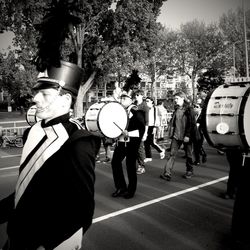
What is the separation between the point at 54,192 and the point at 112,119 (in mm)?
4493

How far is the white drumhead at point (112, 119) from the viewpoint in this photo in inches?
243

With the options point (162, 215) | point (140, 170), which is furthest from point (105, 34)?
point (162, 215)

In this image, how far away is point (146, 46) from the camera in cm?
2381

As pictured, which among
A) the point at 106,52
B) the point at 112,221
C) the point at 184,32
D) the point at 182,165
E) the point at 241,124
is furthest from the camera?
the point at 184,32

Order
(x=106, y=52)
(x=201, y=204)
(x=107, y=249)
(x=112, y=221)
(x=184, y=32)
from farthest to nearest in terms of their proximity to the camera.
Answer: (x=184, y=32), (x=106, y=52), (x=201, y=204), (x=112, y=221), (x=107, y=249)

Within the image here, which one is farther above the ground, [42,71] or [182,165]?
[42,71]

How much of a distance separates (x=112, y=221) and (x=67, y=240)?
3.00m

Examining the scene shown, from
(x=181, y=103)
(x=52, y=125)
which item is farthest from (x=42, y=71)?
(x=181, y=103)

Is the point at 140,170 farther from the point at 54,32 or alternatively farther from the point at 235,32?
the point at 235,32

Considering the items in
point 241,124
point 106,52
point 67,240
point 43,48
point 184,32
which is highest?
point 184,32

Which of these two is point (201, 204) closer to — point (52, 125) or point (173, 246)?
point (173, 246)

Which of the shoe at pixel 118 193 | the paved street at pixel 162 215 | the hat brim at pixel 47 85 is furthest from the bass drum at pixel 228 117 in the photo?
the hat brim at pixel 47 85

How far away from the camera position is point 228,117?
4371 mm

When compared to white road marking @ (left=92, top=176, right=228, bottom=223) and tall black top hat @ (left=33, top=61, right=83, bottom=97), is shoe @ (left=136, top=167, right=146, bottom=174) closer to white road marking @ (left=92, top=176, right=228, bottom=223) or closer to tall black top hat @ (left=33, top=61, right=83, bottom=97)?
white road marking @ (left=92, top=176, right=228, bottom=223)
